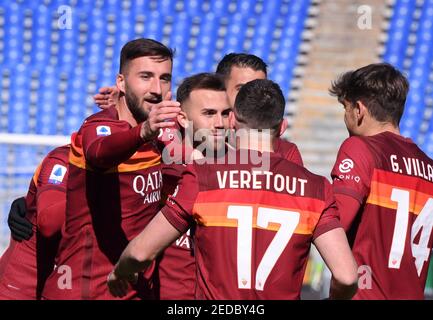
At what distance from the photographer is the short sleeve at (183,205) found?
3.72 m

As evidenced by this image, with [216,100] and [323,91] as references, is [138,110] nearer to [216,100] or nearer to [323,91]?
[216,100]

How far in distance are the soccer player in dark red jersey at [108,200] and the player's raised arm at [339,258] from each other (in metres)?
1.15

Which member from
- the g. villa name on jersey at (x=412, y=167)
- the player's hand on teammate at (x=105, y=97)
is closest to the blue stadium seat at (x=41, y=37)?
the player's hand on teammate at (x=105, y=97)

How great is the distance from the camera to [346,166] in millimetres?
4375

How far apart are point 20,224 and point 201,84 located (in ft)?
4.32

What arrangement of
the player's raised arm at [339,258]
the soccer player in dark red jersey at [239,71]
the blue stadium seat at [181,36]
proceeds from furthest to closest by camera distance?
the blue stadium seat at [181,36] < the soccer player in dark red jersey at [239,71] < the player's raised arm at [339,258]

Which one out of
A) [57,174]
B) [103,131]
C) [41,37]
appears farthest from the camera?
[41,37]

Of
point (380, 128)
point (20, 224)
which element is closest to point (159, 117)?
point (380, 128)

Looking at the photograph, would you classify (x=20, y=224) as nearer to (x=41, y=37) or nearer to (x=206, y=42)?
(x=41, y=37)

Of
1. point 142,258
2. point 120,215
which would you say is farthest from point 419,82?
point 142,258

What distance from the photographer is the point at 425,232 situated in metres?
4.53

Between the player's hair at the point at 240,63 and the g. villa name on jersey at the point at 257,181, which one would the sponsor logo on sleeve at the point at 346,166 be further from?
the player's hair at the point at 240,63

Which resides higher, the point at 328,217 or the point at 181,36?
the point at 181,36
